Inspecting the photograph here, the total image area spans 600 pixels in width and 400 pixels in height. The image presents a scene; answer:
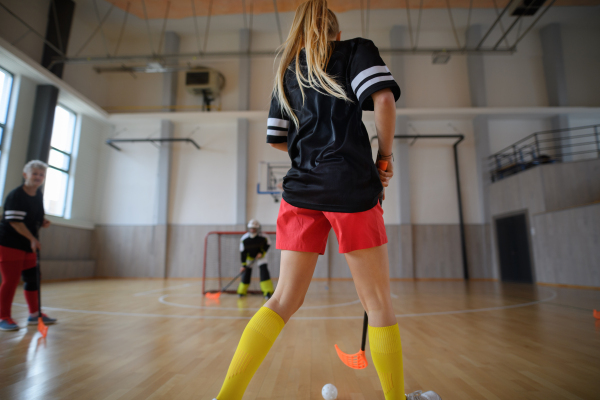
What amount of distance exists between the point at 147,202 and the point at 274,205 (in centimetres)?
449

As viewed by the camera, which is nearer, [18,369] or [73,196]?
[18,369]

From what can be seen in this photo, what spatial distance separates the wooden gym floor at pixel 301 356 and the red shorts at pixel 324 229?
83cm

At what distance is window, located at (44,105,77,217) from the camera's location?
404 inches

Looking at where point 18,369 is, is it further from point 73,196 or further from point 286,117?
point 73,196

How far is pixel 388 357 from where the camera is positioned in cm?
115

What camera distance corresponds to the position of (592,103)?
11586 millimetres

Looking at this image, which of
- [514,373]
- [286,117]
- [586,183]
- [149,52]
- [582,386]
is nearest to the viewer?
[286,117]

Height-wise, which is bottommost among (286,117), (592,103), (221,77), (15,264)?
(15,264)

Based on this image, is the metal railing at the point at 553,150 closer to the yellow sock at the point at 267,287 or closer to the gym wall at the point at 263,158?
the gym wall at the point at 263,158

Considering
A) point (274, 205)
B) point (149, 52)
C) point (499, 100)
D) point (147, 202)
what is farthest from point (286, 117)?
point (149, 52)

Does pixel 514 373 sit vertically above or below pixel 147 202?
below

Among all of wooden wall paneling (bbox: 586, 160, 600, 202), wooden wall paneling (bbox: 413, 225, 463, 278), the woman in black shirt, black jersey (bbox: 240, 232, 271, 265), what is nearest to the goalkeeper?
black jersey (bbox: 240, 232, 271, 265)

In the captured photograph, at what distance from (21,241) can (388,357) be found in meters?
3.54

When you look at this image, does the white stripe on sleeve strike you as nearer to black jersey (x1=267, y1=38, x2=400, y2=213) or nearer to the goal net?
black jersey (x1=267, y1=38, x2=400, y2=213)
